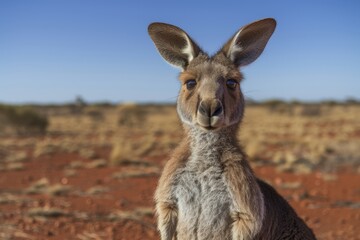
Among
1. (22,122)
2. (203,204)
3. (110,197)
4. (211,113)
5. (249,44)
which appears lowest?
(110,197)

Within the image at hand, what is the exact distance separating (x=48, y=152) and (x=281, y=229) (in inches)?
702

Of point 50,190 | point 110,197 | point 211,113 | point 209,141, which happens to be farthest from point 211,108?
point 50,190

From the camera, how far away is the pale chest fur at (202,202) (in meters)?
3.91

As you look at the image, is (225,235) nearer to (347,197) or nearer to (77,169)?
(347,197)

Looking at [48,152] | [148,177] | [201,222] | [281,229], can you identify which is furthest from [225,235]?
[48,152]

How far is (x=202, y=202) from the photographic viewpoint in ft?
12.9

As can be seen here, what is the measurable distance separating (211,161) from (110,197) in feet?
24.0

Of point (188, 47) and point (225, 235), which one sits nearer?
point (225, 235)

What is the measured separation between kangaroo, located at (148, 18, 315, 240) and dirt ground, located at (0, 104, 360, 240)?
1368mm

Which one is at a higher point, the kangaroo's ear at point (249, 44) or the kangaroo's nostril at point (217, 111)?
the kangaroo's ear at point (249, 44)

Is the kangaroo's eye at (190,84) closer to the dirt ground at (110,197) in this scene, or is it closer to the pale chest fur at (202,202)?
the pale chest fur at (202,202)

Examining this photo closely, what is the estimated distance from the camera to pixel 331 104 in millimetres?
89500

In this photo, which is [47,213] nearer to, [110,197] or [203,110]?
[110,197]

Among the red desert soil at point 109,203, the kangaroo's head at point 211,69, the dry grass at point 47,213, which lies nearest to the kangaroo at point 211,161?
the kangaroo's head at point 211,69
